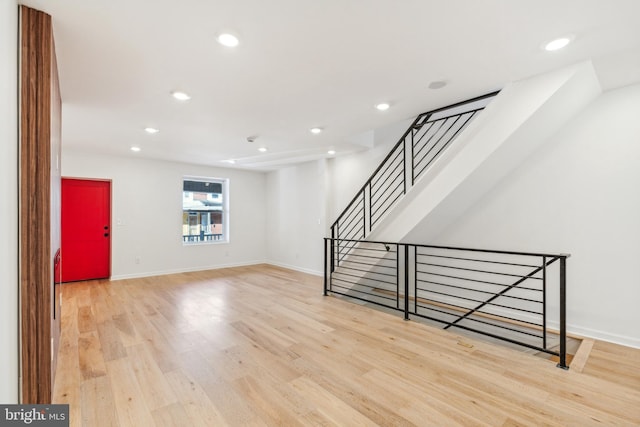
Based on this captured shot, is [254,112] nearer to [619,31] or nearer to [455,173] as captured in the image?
[455,173]

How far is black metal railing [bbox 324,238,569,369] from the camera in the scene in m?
3.19

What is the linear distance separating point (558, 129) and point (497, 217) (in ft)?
3.87

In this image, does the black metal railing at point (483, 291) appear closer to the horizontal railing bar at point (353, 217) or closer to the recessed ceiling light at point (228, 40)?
the horizontal railing bar at point (353, 217)

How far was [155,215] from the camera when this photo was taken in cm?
641

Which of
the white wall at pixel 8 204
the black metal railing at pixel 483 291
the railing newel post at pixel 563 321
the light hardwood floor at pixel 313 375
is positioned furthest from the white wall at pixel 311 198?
the white wall at pixel 8 204

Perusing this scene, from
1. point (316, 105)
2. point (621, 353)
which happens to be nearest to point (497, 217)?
point (621, 353)

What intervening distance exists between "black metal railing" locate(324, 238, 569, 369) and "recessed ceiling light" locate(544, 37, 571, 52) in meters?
1.64

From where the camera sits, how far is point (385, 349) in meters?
2.87

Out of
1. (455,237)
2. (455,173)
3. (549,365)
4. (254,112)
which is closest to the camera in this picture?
(549,365)

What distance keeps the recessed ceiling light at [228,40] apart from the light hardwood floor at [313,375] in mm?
2525

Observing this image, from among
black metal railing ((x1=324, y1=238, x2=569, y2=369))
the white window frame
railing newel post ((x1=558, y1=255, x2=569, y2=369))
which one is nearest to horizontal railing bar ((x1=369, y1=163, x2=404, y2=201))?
black metal railing ((x1=324, y1=238, x2=569, y2=369))

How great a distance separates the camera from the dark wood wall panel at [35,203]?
159 centimetres

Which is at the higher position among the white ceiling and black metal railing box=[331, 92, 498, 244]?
the white ceiling

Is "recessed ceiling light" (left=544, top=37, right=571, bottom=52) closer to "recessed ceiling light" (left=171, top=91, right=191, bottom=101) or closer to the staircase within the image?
the staircase
